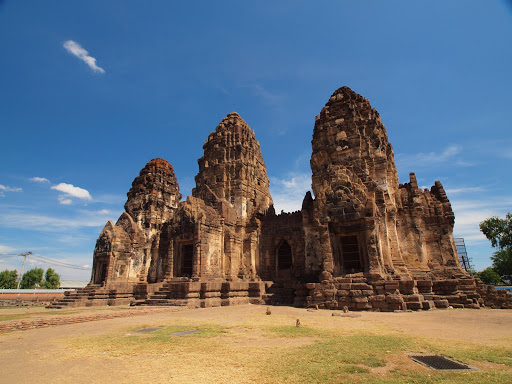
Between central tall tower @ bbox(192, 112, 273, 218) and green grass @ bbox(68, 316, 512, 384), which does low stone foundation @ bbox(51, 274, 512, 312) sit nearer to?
green grass @ bbox(68, 316, 512, 384)

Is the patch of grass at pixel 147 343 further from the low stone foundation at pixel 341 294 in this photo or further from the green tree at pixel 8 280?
the green tree at pixel 8 280

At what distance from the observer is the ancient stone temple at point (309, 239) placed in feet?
48.2

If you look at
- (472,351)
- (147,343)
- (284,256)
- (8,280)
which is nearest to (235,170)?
(284,256)

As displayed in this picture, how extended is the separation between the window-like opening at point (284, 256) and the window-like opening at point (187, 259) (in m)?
6.55

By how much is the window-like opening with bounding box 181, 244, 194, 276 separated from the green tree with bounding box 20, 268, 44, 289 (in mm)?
48567

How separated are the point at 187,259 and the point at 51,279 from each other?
5018 centimetres

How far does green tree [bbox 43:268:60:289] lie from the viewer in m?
54.5

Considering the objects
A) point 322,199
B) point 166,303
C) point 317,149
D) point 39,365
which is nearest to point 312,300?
point 322,199

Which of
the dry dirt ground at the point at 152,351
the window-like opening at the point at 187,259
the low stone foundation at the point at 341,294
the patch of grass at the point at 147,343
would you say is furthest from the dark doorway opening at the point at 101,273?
the patch of grass at the point at 147,343

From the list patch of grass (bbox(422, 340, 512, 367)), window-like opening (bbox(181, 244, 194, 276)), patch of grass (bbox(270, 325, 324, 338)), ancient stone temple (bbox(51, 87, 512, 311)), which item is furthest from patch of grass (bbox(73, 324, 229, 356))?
window-like opening (bbox(181, 244, 194, 276))

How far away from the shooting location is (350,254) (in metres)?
16.1

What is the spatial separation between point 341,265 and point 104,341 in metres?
12.2

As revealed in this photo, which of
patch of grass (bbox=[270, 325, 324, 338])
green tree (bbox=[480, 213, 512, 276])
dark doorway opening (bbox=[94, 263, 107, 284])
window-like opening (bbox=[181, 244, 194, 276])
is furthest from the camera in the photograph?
green tree (bbox=[480, 213, 512, 276])

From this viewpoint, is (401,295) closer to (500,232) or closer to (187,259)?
(187,259)
